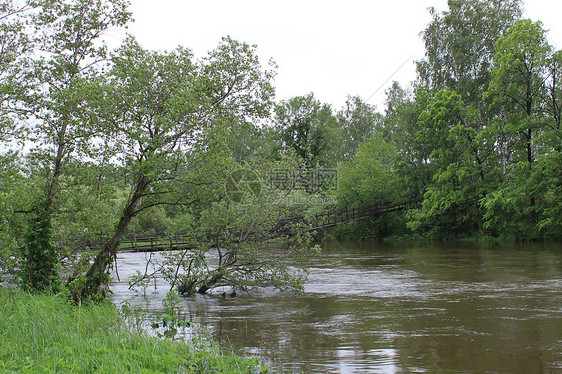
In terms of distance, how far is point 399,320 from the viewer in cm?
891

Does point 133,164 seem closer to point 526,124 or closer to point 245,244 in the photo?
point 245,244

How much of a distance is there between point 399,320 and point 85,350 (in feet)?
19.0

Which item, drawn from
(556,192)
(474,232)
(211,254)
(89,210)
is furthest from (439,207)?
(89,210)

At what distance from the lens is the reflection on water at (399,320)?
20.8ft

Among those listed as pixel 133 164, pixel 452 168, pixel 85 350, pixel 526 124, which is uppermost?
pixel 526 124

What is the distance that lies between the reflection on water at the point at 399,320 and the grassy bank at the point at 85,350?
134 centimetres

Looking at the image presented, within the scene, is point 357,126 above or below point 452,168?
above

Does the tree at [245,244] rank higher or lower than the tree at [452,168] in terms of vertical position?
lower

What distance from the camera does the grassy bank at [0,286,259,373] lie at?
14.6 ft

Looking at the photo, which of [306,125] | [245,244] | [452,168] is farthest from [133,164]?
[306,125]

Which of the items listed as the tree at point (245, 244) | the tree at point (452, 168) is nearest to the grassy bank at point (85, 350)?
the tree at point (245, 244)

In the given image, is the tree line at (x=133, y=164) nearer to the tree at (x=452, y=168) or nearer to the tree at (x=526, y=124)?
the tree at (x=526, y=124)

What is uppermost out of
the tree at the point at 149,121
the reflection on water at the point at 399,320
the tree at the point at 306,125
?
the tree at the point at 306,125

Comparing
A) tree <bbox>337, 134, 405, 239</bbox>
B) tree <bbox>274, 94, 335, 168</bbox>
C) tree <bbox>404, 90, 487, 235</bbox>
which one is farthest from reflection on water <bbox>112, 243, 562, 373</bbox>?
tree <bbox>274, 94, 335, 168</bbox>
